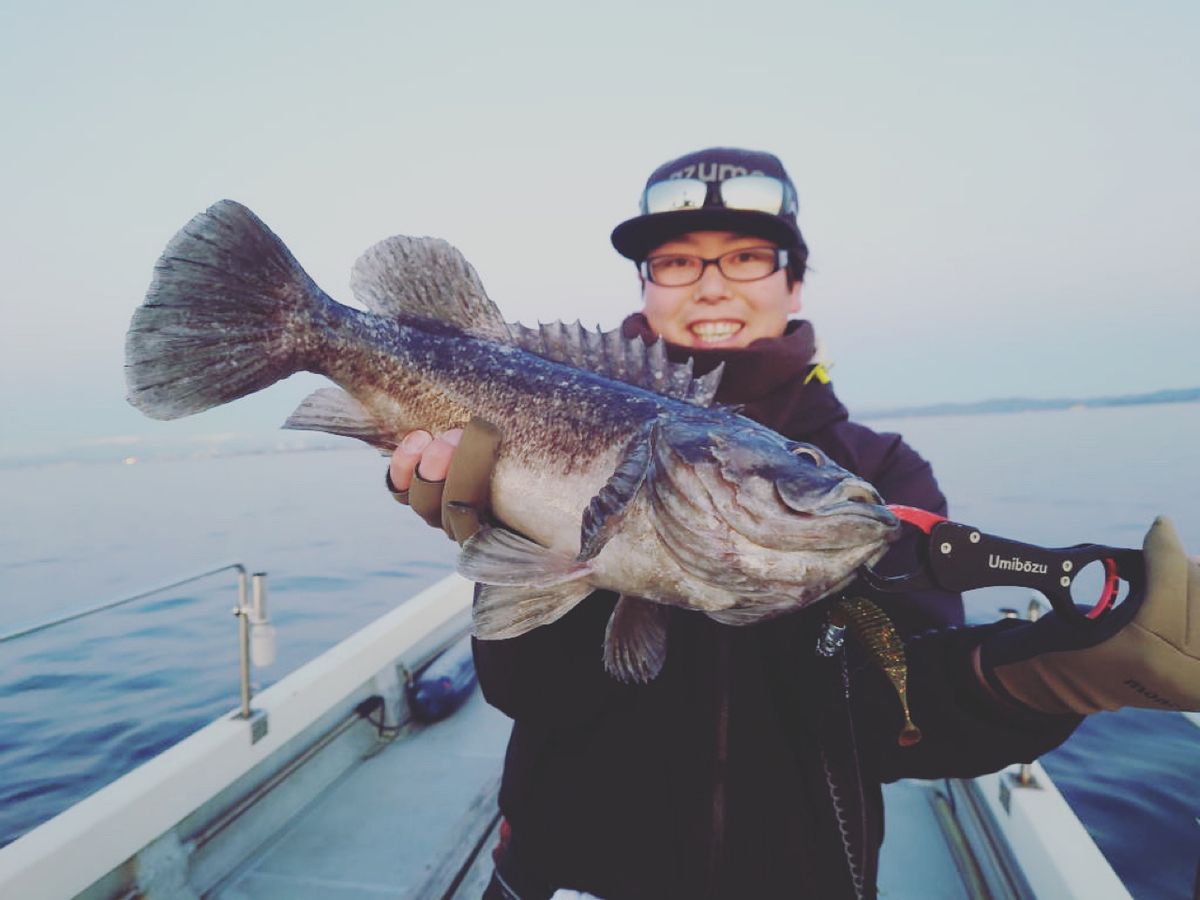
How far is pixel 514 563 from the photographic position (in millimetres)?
2117

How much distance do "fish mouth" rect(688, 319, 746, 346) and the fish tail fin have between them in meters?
1.68

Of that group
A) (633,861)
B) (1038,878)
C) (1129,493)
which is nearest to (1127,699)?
(633,861)

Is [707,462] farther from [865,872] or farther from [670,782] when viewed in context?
[865,872]

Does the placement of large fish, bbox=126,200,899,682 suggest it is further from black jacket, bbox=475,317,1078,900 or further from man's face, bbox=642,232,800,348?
man's face, bbox=642,232,800,348

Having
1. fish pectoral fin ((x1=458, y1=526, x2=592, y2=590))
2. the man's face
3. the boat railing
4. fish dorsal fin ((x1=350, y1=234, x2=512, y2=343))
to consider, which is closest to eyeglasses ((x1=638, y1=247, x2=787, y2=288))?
the man's face

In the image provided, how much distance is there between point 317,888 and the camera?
4188 mm

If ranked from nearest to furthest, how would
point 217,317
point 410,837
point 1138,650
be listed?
1. point 1138,650
2. point 217,317
3. point 410,837

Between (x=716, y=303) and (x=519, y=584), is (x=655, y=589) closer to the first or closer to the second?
(x=519, y=584)

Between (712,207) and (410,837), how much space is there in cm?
449

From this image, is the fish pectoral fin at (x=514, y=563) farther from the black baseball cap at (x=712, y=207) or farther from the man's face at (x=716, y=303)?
the black baseball cap at (x=712, y=207)

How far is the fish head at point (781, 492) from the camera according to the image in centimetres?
184

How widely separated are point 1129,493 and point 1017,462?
1216 cm

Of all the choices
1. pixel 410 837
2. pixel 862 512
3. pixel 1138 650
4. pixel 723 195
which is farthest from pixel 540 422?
pixel 410 837

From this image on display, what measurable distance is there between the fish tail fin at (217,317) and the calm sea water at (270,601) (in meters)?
Result: 2.45
